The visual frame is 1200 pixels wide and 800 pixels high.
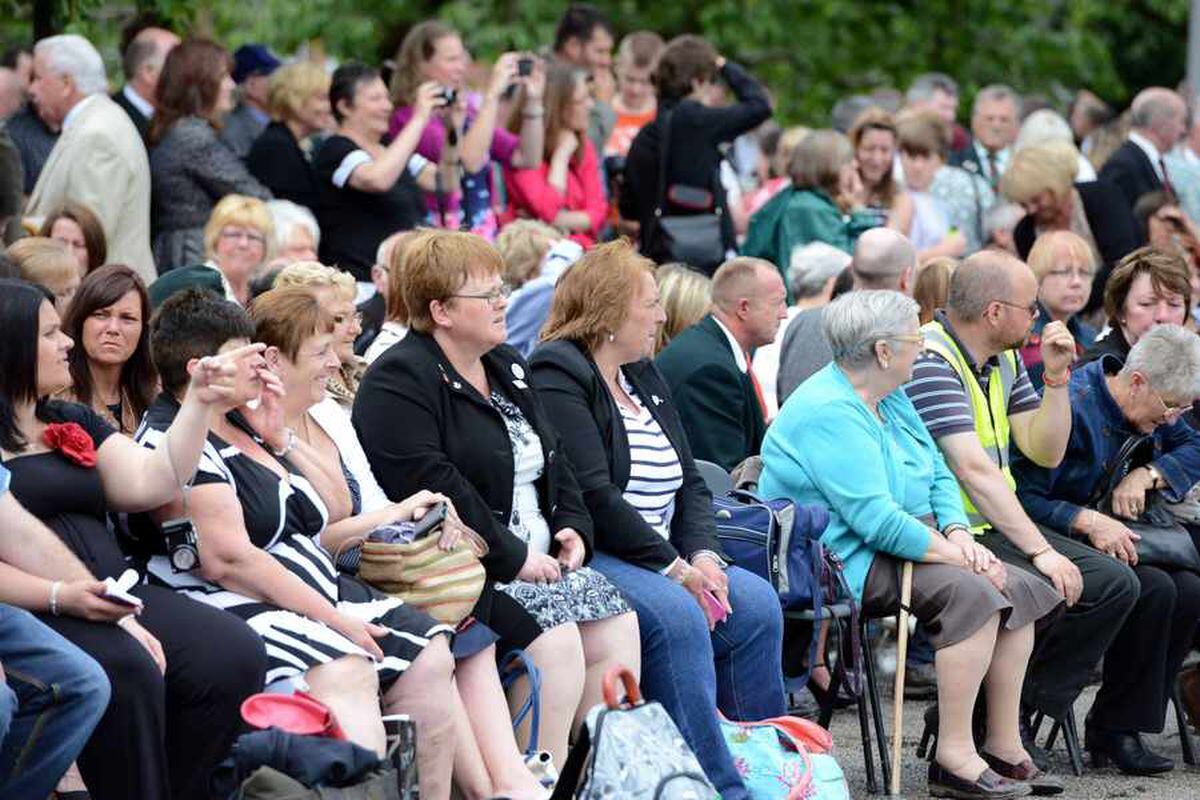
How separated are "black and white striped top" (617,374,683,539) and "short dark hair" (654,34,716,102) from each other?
13.9ft

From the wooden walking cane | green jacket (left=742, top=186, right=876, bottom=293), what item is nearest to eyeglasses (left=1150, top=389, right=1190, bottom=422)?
the wooden walking cane

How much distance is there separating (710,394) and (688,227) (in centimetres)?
296

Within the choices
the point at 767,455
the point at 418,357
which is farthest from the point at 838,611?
the point at 418,357

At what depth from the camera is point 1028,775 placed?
23.4 ft

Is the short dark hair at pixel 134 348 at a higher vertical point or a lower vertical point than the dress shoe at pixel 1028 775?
higher

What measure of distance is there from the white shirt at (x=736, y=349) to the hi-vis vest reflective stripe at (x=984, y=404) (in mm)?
740

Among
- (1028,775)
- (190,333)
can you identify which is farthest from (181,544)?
(1028,775)

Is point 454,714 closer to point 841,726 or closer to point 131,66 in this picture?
point 841,726

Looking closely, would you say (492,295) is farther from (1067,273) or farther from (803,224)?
(803,224)

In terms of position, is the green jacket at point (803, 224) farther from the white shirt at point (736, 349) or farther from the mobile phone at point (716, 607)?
the mobile phone at point (716, 607)

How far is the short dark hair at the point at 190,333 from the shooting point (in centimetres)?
569

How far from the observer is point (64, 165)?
912 cm

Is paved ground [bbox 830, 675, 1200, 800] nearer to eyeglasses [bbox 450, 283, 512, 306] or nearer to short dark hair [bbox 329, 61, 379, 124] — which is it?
eyeglasses [bbox 450, 283, 512, 306]

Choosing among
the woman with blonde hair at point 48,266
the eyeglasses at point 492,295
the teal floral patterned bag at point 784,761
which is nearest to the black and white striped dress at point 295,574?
the eyeglasses at point 492,295
